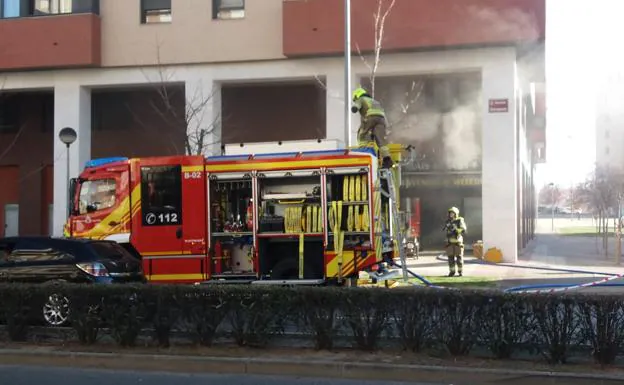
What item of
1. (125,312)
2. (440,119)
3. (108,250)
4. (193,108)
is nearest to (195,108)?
(193,108)

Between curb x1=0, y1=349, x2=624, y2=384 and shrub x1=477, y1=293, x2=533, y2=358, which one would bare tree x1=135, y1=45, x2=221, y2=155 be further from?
shrub x1=477, y1=293, x2=533, y2=358

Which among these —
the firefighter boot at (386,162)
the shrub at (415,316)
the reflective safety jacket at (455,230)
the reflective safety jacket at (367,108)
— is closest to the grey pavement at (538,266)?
the reflective safety jacket at (455,230)

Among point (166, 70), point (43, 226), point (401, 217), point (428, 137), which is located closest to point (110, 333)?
point (401, 217)

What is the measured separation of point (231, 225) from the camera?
12.0 m

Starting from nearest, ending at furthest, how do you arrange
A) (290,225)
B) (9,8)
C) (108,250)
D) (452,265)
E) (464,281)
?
(108,250), (290,225), (464,281), (452,265), (9,8)

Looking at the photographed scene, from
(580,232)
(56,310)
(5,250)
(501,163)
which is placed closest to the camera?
(56,310)

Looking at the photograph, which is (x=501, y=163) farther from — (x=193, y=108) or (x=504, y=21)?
(x=193, y=108)

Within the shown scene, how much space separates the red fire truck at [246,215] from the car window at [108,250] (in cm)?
145

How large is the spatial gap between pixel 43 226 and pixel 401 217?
1782 cm

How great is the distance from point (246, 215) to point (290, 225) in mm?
890

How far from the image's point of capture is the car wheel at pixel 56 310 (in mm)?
7926

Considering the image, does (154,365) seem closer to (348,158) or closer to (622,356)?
(622,356)

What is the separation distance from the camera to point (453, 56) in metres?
18.7

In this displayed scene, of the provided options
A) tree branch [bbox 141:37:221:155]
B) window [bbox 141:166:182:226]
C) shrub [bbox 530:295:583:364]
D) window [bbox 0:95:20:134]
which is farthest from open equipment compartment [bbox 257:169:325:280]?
window [bbox 0:95:20:134]
